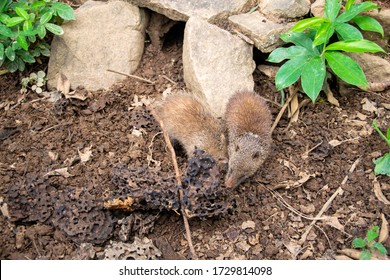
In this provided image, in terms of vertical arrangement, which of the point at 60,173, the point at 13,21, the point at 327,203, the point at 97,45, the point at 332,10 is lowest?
the point at 327,203

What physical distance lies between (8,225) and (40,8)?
90.1 inches

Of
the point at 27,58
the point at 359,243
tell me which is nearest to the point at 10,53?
the point at 27,58

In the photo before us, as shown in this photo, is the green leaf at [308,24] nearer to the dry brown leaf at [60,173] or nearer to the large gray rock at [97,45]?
the large gray rock at [97,45]

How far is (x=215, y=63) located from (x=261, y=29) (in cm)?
59

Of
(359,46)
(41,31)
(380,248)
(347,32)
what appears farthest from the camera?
(41,31)

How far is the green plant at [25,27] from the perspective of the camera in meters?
4.70

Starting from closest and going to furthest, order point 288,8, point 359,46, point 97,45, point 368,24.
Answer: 1. point 359,46
2. point 368,24
3. point 288,8
4. point 97,45

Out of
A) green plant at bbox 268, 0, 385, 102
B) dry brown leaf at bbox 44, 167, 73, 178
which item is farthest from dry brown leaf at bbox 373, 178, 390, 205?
dry brown leaf at bbox 44, 167, 73, 178

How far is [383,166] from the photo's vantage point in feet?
14.2

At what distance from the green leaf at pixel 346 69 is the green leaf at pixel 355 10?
13.6 inches

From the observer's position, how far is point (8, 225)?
A: 4.03 metres

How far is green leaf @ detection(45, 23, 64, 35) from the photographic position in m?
4.86

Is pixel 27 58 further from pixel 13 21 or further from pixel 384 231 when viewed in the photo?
pixel 384 231

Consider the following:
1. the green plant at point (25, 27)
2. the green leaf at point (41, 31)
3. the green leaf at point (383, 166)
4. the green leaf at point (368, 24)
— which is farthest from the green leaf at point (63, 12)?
the green leaf at point (383, 166)
